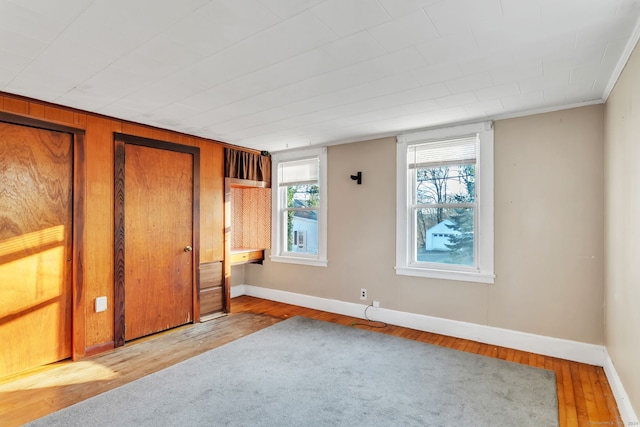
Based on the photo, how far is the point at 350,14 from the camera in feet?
5.64

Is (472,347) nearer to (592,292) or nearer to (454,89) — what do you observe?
(592,292)

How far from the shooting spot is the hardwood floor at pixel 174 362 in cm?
235

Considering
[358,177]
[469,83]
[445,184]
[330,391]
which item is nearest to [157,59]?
[469,83]

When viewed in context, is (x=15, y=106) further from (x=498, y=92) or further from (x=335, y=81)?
(x=498, y=92)

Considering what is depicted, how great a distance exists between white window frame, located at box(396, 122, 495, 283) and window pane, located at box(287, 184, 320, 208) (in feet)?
4.26

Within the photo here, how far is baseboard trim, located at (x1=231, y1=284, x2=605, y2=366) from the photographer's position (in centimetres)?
308

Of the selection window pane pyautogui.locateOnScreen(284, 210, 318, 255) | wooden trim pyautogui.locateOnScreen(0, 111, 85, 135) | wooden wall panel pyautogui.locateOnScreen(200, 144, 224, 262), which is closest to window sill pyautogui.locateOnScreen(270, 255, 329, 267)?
window pane pyautogui.locateOnScreen(284, 210, 318, 255)

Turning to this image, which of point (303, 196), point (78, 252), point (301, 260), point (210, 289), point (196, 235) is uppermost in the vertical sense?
point (303, 196)

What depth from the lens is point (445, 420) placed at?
7.25 feet

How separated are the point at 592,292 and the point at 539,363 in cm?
78

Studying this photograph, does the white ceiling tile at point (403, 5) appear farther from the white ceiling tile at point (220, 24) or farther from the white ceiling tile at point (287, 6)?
the white ceiling tile at point (220, 24)

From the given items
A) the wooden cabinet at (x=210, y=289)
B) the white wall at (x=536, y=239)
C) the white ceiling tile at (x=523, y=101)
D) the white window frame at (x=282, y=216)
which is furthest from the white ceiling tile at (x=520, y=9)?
the wooden cabinet at (x=210, y=289)

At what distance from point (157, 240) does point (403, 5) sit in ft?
11.1

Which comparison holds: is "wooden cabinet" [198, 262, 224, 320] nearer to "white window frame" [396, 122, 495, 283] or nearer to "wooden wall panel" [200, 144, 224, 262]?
"wooden wall panel" [200, 144, 224, 262]
